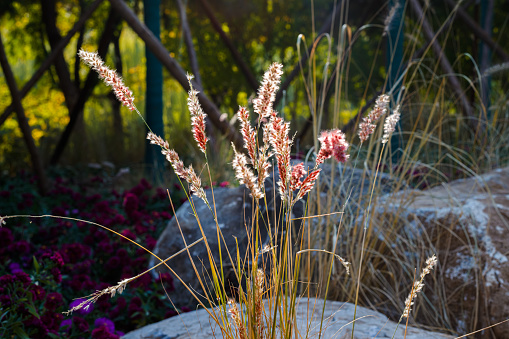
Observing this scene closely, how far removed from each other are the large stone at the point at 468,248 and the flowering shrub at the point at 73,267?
3.87 ft

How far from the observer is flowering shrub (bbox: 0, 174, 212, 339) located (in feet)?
5.67

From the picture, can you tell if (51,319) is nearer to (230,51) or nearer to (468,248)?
(468,248)

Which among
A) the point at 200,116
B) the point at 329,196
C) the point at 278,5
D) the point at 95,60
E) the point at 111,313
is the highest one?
the point at 278,5

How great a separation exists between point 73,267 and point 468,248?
1.80 m

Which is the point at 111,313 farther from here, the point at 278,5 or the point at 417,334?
the point at 278,5

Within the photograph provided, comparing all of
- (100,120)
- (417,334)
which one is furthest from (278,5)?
(417,334)

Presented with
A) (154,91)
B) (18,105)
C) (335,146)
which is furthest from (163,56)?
(335,146)

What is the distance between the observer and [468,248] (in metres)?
2.28

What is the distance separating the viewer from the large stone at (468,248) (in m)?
2.14

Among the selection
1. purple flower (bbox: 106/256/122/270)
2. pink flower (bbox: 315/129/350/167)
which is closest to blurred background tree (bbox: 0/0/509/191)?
purple flower (bbox: 106/256/122/270)

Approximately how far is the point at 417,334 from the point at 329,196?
0.71m

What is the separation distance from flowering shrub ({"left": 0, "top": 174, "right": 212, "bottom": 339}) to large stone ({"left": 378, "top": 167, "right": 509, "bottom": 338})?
118 cm

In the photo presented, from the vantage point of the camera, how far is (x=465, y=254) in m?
2.28

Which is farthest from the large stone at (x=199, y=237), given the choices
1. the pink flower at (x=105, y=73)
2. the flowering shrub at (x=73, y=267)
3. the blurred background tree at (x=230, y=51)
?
the blurred background tree at (x=230, y=51)
